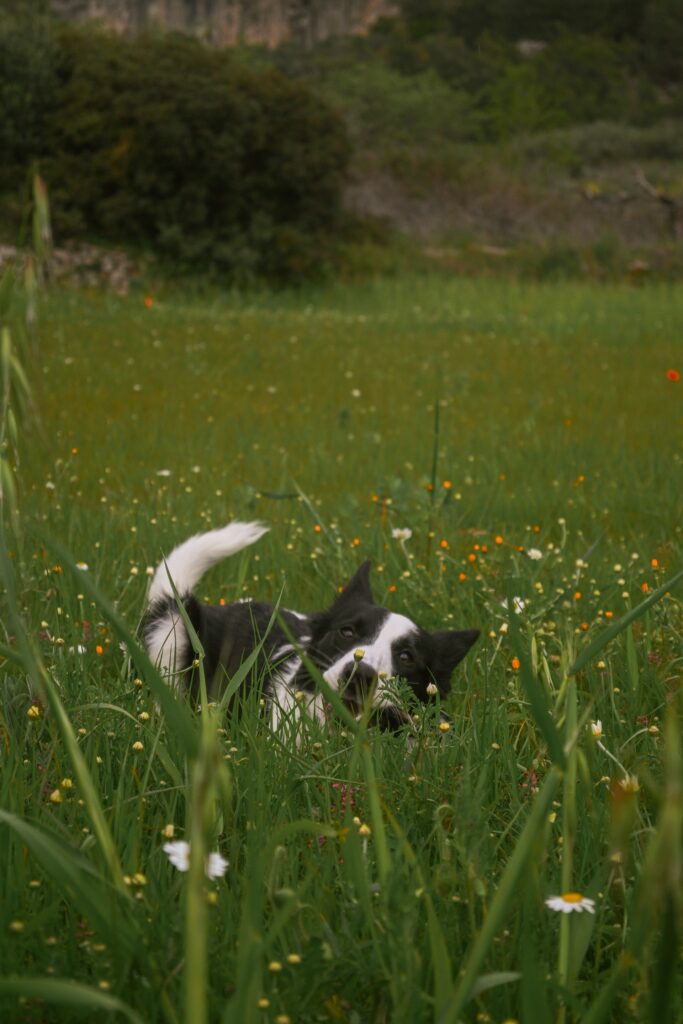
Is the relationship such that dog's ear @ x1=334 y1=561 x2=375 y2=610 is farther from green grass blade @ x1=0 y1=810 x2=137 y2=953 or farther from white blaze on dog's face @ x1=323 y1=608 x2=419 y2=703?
green grass blade @ x1=0 y1=810 x2=137 y2=953

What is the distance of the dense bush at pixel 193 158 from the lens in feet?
61.5

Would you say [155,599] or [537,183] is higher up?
[537,183]

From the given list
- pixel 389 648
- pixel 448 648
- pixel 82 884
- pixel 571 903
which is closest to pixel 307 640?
pixel 389 648

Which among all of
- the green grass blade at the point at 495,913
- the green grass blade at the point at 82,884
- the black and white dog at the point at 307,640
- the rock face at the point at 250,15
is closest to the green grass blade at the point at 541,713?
the green grass blade at the point at 495,913

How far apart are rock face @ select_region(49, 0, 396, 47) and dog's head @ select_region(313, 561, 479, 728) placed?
42.7m

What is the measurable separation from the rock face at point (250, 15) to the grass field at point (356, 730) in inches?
1459

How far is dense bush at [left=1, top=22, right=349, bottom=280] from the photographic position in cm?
1873

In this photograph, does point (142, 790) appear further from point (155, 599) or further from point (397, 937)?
point (155, 599)

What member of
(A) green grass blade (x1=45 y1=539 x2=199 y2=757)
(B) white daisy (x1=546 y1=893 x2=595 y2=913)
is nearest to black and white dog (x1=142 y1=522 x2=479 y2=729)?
(B) white daisy (x1=546 y1=893 x2=595 y2=913)

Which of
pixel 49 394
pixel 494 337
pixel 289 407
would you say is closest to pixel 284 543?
pixel 289 407

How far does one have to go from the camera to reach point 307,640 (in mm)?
3541

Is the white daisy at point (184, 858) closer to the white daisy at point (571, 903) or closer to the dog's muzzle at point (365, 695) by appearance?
the white daisy at point (571, 903)

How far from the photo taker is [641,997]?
5.22ft

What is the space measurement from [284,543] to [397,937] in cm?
324
